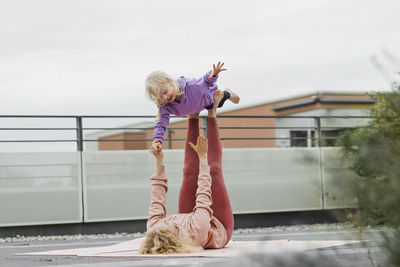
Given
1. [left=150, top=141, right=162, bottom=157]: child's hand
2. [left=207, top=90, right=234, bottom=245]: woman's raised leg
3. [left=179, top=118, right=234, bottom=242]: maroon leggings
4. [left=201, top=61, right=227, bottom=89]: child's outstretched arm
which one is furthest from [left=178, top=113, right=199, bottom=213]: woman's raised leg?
[left=201, top=61, right=227, bottom=89]: child's outstretched arm

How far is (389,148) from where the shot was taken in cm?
132

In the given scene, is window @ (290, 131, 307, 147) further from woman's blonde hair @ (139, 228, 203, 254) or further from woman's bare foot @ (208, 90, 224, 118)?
woman's blonde hair @ (139, 228, 203, 254)

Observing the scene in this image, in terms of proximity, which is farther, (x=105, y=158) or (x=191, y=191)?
(x=105, y=158)

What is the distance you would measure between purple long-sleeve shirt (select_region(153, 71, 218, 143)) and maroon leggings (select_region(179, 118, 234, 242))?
0.17 m

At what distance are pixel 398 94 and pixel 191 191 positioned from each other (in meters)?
3.00

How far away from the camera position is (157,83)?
4332 millimetres

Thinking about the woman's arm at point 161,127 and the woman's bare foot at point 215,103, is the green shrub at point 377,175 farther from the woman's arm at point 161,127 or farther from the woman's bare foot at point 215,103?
the woman's bare foot at point 215,103

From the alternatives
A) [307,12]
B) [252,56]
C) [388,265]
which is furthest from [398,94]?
[252,56]

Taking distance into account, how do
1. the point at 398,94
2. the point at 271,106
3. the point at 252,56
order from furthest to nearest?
the point at 271,106, the point at 252,56, the point at 398,94

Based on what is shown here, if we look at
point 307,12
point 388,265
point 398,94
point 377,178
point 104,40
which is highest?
point 104,40

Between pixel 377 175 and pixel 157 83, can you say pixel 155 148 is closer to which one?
pixel 157 83

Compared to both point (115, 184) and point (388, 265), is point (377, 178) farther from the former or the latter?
point (115, 184)

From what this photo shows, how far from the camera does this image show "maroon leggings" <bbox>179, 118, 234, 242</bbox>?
4.39 m

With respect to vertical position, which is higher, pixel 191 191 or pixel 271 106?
pixel 271 106
